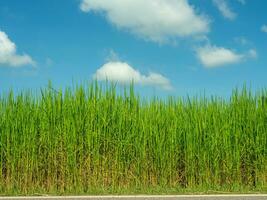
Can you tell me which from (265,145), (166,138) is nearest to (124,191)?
(166,138)

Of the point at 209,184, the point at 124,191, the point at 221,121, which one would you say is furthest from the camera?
the point at 221,121

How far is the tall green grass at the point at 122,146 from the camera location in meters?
9.42

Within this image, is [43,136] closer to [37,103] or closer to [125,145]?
[37,103]

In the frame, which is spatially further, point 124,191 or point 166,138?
point 166,138

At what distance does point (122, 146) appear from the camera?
966 centimetres

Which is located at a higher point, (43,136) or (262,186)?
(43,136)

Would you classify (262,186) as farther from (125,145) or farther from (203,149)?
(125,145)

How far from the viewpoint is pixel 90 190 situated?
29.8ft

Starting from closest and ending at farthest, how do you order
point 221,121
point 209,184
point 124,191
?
point 124,191 → point 209,184 → point 221,121

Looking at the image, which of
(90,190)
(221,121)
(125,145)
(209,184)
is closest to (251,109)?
(221,121)

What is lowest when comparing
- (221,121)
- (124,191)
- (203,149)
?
(124,191)

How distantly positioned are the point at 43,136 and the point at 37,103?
87cm

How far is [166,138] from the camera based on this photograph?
991 cm

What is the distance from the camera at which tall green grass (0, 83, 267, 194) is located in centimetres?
942
